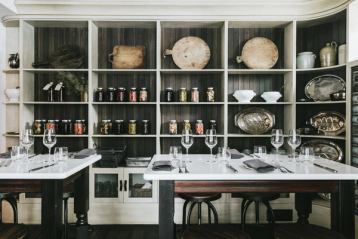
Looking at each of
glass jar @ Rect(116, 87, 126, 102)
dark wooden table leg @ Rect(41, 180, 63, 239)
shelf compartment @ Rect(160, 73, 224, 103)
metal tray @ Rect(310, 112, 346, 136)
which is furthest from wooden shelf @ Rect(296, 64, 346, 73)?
dark wooden table leg @ Rect(41, 180, 63, 239)

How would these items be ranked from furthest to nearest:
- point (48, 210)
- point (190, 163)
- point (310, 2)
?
point (310, 2) → point (190, 163) → point (48, 210)

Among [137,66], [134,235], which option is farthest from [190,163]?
[137,66]

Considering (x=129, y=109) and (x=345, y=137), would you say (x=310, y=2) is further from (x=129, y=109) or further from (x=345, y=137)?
(x=129, y=109)

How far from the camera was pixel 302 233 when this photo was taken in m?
1.59

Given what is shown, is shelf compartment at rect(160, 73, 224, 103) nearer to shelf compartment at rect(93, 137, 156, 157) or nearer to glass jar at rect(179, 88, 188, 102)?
glass jar at rect(179, 88, 188, 102)

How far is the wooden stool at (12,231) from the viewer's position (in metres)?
1.53

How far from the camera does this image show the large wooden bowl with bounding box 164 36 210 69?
355 cm

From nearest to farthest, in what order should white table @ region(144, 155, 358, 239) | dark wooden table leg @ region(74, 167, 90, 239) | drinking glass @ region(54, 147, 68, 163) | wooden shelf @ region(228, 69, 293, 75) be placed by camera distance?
white table @ region(144, 155, 358, 239), drinking glass @ region(54, 147, 68, 163), dark wooden table leg @ region(74, 167, 90, 239), wooden shelf @ region(228, 69, 293, 75)

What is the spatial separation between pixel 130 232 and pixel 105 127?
1.15 m

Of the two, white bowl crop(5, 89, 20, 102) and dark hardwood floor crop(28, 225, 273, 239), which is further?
white bowl crop(5, 89, 20, 102)

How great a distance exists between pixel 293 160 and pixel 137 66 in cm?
205

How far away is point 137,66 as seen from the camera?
3.54 metres

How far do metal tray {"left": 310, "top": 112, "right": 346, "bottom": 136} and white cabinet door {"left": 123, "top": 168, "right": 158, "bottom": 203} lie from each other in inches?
72.8

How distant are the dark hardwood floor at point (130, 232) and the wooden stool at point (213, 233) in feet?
A: 4.00
